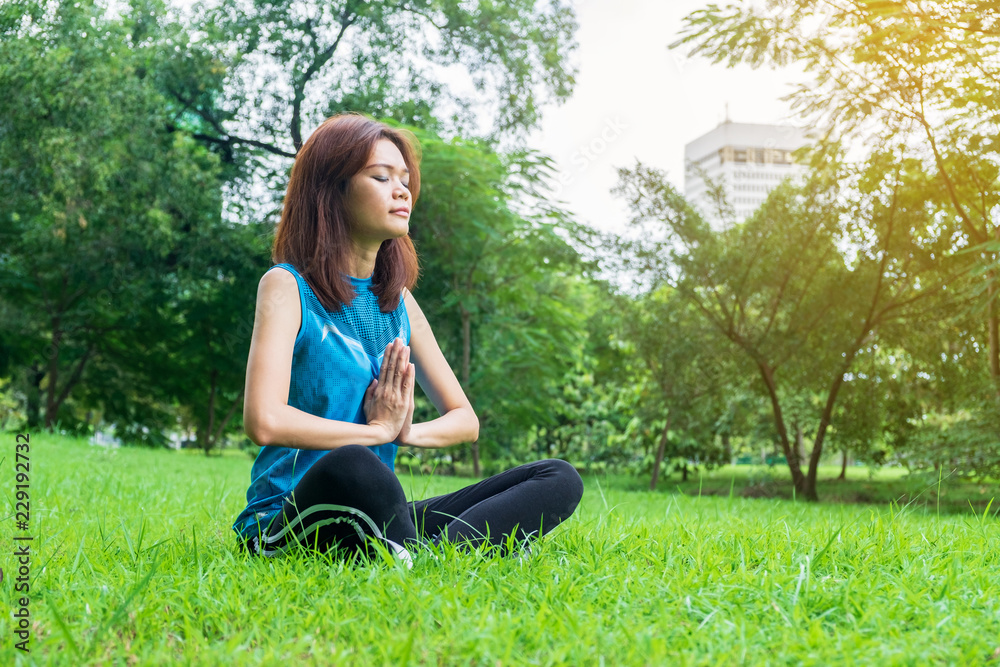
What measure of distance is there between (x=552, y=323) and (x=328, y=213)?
10.7 m

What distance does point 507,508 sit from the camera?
2295 mm

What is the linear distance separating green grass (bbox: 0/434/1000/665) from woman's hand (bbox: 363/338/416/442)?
40cm

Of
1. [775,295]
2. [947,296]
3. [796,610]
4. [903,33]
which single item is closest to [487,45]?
[775,295]

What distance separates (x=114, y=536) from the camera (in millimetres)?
2824

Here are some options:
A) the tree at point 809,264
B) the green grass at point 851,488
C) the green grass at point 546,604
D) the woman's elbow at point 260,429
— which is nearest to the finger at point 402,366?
the woman's elbow at point 260,429

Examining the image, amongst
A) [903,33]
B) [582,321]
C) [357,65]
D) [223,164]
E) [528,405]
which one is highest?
[357,65]

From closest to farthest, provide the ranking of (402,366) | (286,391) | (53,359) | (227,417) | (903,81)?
1. (286,391)
2. (402,366)
3. (903,81)
4. (53,359)
5. (227,417)

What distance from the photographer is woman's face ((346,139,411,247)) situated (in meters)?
2.44

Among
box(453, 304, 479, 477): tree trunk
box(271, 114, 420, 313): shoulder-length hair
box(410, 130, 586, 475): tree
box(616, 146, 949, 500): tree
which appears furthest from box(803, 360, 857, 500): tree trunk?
box(271, 114, 420, 313): shoulder-length hair

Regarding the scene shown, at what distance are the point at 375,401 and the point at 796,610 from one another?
4.00 feet

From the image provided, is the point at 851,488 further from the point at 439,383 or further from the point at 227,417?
the point at 227,417

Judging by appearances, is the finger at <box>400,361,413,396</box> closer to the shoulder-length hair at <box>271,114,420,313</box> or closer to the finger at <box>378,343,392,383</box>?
the finger at <box>378,343,392,383</box>

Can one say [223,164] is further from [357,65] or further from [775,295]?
[775,295]

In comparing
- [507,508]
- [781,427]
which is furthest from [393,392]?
[781,427]
